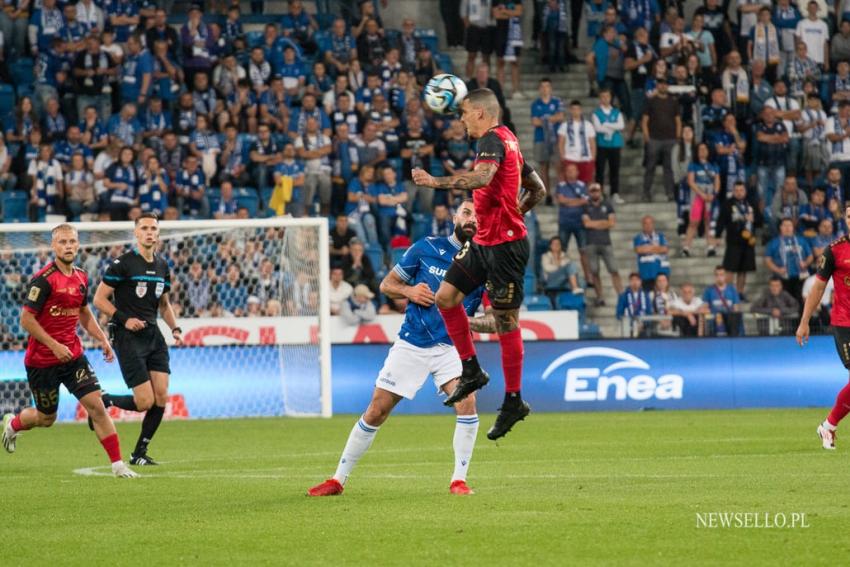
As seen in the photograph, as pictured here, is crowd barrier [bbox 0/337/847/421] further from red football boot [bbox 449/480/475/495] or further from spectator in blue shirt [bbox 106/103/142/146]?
red football boot [bbox 449/480/475/495]

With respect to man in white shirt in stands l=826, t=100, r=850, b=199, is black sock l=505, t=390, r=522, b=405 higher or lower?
higher

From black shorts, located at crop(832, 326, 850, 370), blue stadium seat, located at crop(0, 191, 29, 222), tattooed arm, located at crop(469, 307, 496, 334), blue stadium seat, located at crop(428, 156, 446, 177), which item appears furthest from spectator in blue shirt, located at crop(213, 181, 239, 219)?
tattooed arm, located at crop(469, 307, 496, 334)

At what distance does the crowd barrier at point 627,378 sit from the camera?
22016mm

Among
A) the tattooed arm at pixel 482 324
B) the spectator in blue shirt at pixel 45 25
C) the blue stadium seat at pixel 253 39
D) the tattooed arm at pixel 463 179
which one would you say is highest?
the tattooed arm at pixel 463 179

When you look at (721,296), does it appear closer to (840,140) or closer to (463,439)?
(840,140)

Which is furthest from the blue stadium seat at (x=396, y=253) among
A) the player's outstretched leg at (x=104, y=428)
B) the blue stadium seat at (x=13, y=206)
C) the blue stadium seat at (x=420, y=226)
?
the player's outstretched leg at (x=104, y=428)

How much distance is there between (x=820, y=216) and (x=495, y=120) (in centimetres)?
1810

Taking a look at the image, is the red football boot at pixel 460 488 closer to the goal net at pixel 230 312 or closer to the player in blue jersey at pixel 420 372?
the player in blue jersey at pixel 420 372

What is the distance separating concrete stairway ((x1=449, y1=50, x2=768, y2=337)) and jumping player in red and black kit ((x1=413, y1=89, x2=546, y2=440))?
14.4 m

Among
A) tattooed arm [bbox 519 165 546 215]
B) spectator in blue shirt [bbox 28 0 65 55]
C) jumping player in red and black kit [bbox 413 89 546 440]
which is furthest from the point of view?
spectator in blue shirt [bbox 28 0 65 55]

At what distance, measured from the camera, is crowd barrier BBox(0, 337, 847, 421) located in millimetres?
22016

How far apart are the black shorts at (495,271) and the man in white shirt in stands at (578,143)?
1724 cm

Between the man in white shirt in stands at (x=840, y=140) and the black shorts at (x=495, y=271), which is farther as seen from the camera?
the man in white shirt in stands at (x=840, y=140)

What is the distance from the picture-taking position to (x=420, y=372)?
10781mm
